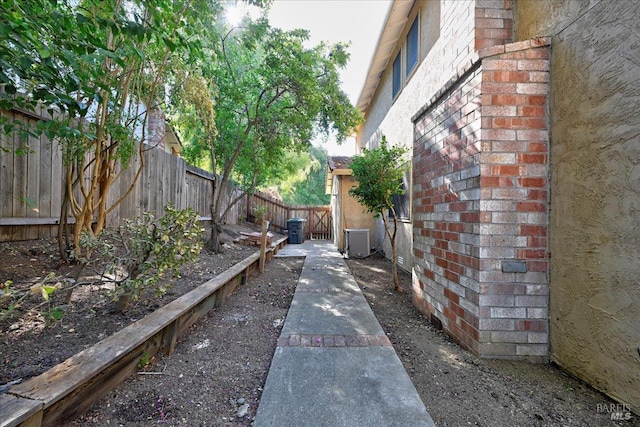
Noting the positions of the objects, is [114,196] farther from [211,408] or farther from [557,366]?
[557,366]

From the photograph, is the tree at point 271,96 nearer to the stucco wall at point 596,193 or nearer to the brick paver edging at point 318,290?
the brick paver edging at point 318,290

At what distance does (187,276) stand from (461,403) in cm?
355

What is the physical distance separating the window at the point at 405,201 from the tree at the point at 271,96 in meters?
2.19

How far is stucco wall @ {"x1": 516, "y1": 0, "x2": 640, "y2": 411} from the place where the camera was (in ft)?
5.67

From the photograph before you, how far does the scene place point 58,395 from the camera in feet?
4.43

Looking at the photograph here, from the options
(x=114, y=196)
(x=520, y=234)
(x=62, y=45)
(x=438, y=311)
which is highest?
(x=62, y=45)

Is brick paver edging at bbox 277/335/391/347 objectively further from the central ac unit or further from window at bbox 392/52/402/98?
window at bbox 392/52/402/98

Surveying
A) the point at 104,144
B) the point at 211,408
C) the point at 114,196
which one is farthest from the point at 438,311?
the point at 114,196

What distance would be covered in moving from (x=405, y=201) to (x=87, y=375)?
5.49m

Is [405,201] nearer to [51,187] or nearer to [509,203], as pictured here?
[509,203]

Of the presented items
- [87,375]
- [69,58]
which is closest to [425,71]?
[69,58]

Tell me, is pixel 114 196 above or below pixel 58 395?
above

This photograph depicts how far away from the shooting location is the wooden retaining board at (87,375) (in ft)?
4.15

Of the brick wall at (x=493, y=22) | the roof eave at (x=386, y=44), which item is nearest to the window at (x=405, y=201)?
the brick wall at (x=493, y=22)
